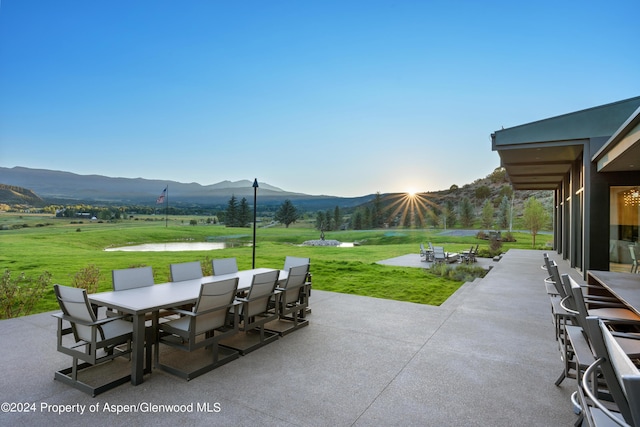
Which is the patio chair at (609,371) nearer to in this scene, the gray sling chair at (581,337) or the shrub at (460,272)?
the gray sling chair at (581,337)

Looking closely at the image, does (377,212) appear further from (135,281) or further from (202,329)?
(202,329)

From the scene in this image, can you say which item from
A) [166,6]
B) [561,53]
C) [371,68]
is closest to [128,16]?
[166,6]

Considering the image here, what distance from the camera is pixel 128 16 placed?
27.1 feet

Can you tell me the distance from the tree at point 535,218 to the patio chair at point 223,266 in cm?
2323

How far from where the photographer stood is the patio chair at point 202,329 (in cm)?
A: 311

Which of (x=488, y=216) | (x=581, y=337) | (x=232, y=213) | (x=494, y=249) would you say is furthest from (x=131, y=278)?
(x=488, y=216)

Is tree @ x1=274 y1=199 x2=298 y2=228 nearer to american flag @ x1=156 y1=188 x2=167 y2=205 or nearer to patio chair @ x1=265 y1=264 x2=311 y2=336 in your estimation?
american flag @ x1=156 y1=188 x2=167 y2=205

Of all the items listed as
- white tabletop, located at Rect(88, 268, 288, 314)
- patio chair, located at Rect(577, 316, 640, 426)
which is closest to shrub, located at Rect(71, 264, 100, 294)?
white tabletop, located at Rect(88, 268, 288, 314)

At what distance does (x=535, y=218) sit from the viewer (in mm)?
22516

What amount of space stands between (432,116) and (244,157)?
30.4 feet

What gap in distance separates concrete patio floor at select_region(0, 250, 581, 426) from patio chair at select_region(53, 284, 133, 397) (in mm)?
83

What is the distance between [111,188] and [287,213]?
1712 centimetres

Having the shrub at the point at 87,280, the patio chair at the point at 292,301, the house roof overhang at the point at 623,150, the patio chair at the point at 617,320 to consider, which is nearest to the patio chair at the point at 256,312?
the patio chair at the point at 292,301

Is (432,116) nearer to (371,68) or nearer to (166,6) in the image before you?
(371,68)
